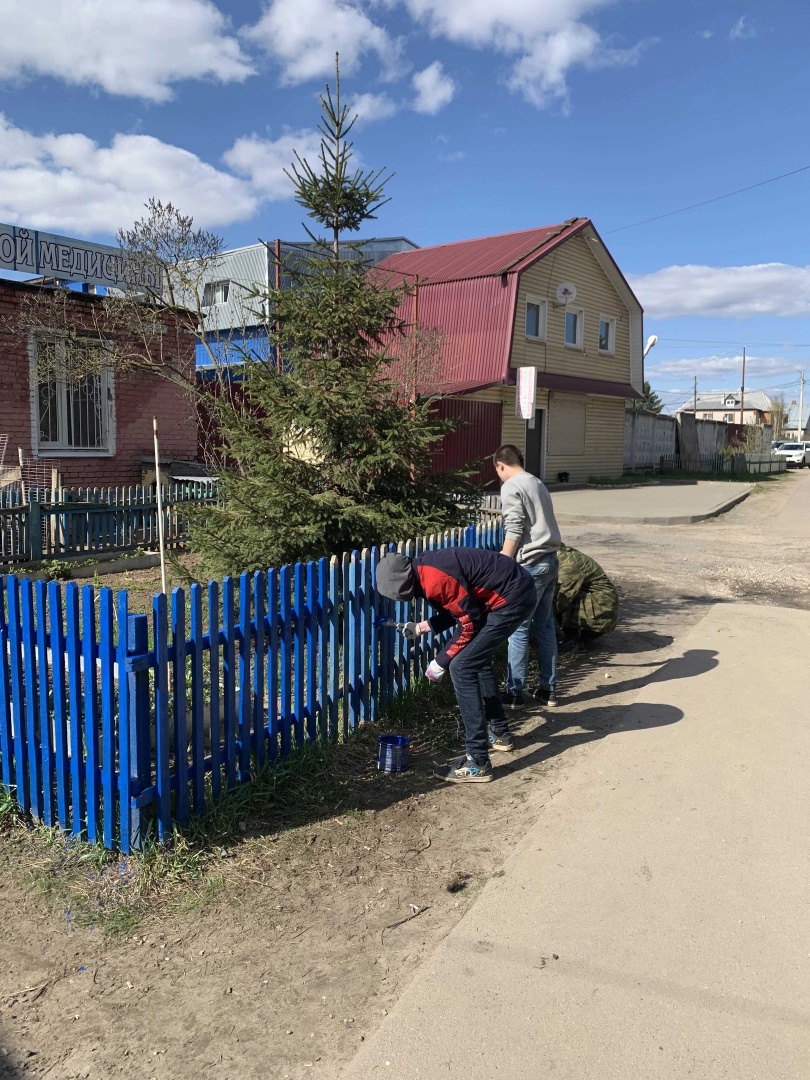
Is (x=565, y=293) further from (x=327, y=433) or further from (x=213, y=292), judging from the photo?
(x=327, y=433)

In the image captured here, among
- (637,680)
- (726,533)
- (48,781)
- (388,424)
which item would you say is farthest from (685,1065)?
(726,533)

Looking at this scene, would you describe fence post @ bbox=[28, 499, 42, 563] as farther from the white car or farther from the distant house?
the distant house

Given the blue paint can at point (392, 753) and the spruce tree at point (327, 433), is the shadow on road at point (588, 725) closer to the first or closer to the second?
the blue paint can at point (392, 753)

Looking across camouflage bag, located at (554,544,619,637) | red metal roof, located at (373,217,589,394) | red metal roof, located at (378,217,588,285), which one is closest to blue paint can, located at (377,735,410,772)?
camouflage bag, located at (554,544,619,637)

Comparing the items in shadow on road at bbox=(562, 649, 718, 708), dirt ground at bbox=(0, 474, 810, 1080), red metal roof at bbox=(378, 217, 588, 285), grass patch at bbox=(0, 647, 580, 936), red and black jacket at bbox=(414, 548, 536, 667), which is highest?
red metal roof at bbox=(378, 217, 588, 285)

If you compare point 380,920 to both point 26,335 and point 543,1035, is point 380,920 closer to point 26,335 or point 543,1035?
point 543,1035

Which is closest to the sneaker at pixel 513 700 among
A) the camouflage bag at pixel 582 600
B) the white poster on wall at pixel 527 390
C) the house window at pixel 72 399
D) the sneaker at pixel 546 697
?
the sneaker at pixel 546 697

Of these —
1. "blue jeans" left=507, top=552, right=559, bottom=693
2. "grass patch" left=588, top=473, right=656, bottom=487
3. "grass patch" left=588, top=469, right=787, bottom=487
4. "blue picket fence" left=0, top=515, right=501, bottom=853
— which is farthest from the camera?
"grass patch" left=588, top=469, right=787, bottom=487

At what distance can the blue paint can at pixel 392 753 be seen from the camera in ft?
14.5

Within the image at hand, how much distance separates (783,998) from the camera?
263 cm

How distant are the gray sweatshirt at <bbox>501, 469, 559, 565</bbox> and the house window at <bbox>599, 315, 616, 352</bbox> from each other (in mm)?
24666

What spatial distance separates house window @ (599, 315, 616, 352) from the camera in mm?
28641

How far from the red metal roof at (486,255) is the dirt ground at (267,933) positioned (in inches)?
794

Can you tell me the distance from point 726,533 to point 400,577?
42.5ft
